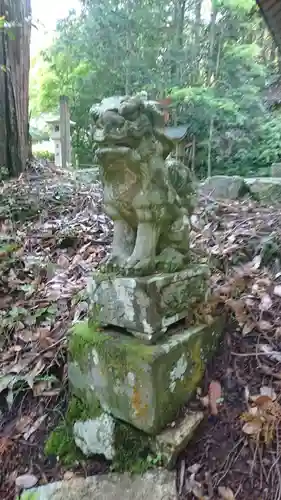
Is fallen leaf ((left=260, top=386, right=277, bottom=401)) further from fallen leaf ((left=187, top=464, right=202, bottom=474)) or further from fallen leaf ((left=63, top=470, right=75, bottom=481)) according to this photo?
fallen leaf ((left=63, top=470, right=75, bottom=481))

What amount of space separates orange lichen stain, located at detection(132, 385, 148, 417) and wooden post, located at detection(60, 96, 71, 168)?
6.28 metres

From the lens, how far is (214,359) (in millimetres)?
2021

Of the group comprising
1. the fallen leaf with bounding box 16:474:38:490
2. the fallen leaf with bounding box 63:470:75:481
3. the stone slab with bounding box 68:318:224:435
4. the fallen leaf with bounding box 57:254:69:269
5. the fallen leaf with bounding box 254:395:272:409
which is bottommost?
the fallen leaf with bounding box 16:474:38:490

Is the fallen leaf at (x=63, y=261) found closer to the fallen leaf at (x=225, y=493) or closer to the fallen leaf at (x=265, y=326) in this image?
the fallen leaf at (x=265, y=326)

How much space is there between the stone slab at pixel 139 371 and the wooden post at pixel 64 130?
602cm

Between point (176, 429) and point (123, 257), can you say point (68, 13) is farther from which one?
point (176, 429)

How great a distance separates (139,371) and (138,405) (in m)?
0.16

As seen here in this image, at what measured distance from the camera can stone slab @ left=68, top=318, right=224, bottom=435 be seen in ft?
5.33

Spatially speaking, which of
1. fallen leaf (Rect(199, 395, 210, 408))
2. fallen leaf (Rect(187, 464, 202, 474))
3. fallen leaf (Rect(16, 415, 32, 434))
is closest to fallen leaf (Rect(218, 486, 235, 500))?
fallen leaf (Rect(187, 464, 202, 474))

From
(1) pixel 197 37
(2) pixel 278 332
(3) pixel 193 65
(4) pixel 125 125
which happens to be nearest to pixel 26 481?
(2) pixel 278 332

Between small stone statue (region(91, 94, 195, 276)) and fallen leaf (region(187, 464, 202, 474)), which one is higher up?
small stone statue (region(91, 94, 195, 276))

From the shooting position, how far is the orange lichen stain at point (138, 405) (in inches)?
64.5

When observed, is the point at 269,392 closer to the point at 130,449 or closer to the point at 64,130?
the point at 130,449

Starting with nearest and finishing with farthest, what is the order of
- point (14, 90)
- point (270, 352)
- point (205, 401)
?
point (205, 401)
point (270, 352)
point (14, 90)
